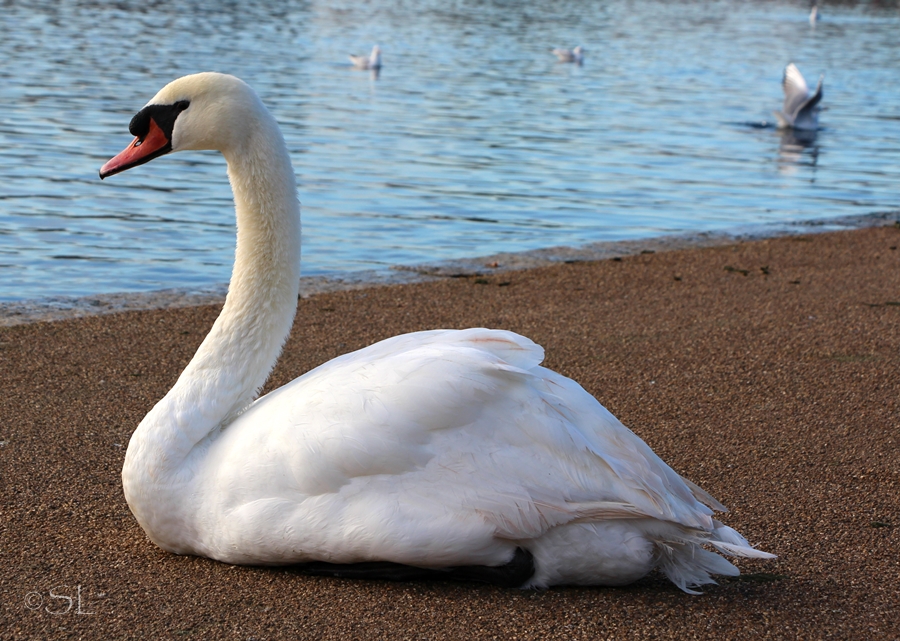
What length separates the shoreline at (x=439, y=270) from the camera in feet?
23.0

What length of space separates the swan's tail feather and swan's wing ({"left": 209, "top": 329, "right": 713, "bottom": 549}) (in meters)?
0.09

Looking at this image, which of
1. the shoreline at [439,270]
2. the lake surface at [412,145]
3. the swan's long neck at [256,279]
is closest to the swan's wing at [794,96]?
the lake surface at [412,145]

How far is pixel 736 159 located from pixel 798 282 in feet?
28.9

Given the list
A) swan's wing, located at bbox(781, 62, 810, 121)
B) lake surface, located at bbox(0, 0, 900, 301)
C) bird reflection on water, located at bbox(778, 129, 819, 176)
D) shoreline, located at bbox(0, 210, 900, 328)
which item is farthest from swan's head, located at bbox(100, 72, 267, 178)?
swan's wing, located at bbox(781, 62, 810, 121)

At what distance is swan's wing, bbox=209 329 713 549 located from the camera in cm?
322

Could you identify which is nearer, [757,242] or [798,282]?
[798,282]

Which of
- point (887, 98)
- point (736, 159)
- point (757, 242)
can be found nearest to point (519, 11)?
point (887, 98)

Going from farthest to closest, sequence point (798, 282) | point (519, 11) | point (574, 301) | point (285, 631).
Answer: point (519, 11)
point (798, 282)
point (574, 301)
point (285, 631)

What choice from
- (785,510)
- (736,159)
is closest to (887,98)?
(736,159)

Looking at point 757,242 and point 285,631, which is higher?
point 285,631

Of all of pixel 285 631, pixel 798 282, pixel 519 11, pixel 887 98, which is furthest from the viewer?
pixel 519 11

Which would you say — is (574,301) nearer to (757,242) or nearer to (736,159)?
(757,242)

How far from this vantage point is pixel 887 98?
82.3ft

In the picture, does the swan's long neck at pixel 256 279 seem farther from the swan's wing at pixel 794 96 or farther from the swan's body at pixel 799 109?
the swan's wing at pixel 794 96
